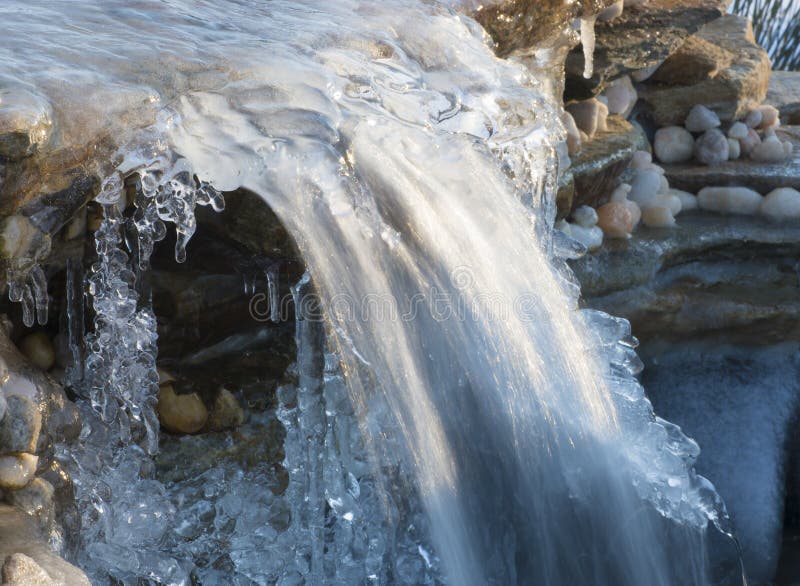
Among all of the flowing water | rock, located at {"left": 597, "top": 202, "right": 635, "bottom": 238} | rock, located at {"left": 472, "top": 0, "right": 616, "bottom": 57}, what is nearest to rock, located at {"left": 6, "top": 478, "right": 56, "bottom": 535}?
the flowing water

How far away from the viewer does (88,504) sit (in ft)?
6.03

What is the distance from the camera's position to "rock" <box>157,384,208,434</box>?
216 cm

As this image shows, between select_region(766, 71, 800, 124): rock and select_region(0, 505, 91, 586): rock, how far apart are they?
143 inches

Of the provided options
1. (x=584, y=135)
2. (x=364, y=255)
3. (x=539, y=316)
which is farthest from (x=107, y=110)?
(x=584, y=135)

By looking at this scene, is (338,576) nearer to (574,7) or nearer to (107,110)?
(107,110)

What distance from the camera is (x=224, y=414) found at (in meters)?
2.21

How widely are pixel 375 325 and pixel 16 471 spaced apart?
2.39 feet

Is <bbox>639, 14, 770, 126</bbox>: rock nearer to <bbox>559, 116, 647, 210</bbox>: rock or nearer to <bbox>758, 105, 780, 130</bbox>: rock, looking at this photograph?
<bbox>758, 105, 780, 130</bbox>: rock

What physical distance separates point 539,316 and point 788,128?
2360 millimetres

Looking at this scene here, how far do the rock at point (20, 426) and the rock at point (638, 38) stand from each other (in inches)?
85.9

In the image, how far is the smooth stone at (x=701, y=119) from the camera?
3.61 metres

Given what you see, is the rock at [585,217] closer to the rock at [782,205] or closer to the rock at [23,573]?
the rock at [782,205]

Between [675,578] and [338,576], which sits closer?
[338,576]

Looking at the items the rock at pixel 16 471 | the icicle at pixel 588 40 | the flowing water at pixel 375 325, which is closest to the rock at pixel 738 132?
the icicle at pixel 588 40
